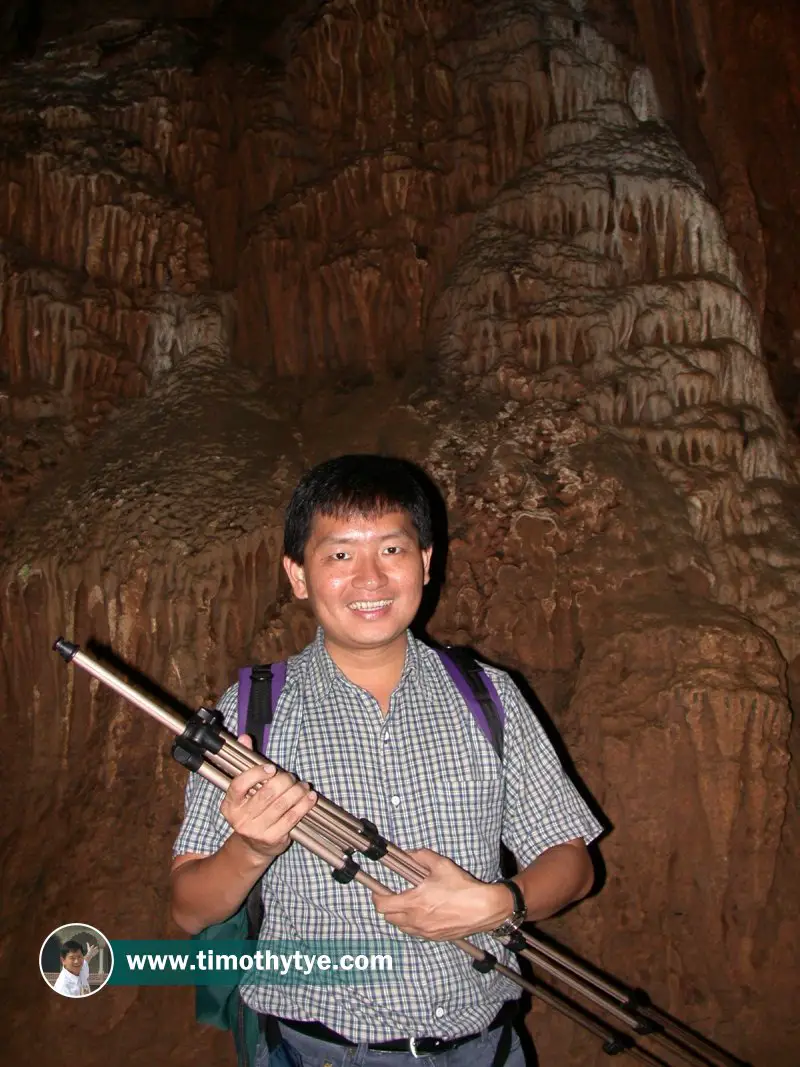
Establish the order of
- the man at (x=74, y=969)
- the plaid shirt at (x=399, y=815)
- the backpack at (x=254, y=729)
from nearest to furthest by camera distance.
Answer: the plaid shirt at (x=399, y=815) → the backpack at (x=254, y=729) → the man at (x=74, y=969)

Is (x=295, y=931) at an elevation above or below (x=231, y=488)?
below

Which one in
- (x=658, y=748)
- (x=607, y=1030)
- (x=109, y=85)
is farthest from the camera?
(x=109, y=85)

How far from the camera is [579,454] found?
5832mm

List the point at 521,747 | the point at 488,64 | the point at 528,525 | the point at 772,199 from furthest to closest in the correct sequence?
the point at 488,64
the point at 772,199
the point at 528,525
the point at 521,747

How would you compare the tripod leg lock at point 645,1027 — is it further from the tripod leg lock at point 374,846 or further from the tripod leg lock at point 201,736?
the tripod leg lock at point 201,736

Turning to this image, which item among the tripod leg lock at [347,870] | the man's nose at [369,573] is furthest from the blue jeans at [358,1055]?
the man's nose at [369,573]

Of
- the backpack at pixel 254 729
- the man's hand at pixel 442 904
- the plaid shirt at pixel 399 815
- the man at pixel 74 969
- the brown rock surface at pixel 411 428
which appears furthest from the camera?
the brown rock surface at pixel 411 428

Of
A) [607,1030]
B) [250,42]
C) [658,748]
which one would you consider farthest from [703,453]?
[250,42]

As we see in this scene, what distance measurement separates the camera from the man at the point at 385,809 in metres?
1.88

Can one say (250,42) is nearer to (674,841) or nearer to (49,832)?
(49,832)

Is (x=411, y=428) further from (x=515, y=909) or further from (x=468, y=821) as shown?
(x=515, y=909)

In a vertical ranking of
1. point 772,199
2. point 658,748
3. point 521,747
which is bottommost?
point 658,748

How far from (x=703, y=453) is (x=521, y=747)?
425cm

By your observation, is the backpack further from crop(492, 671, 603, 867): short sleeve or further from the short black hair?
the short black hair
